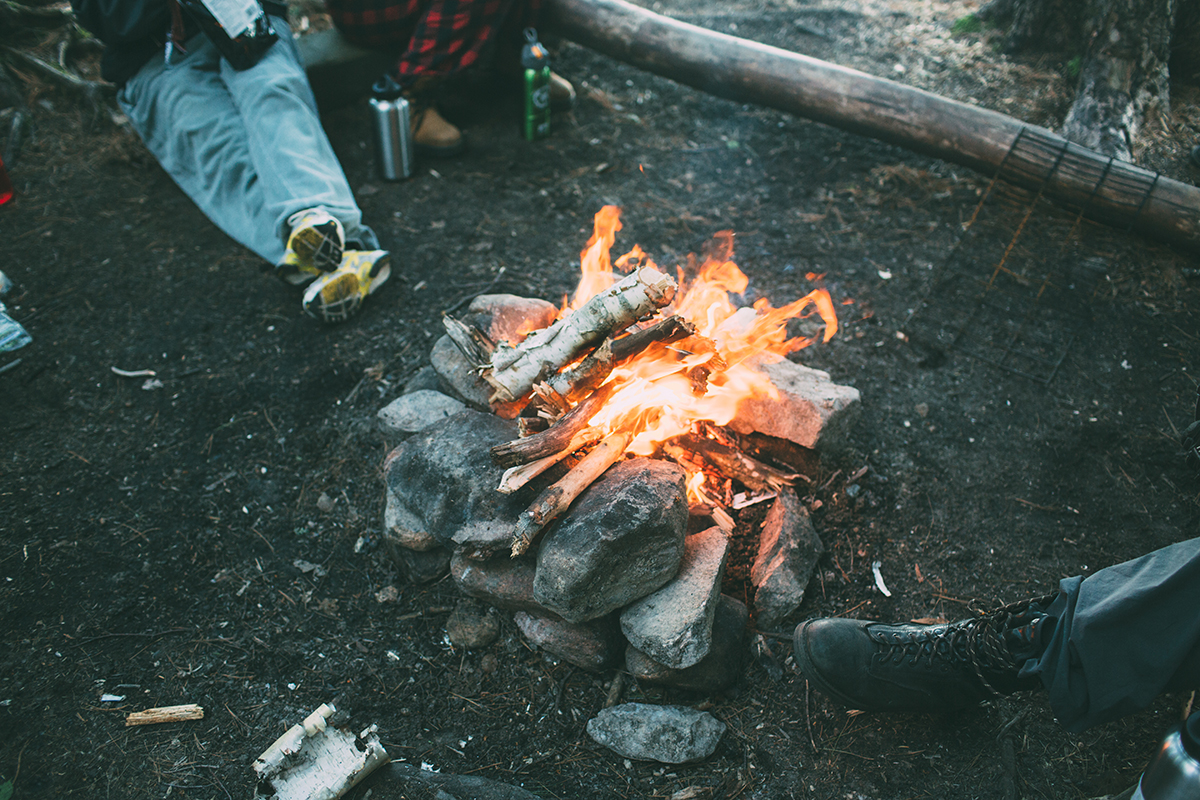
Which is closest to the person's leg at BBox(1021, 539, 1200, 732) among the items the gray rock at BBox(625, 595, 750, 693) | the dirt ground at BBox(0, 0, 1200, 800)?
the dirt ground at BBox(0, 0, 1200, 800)

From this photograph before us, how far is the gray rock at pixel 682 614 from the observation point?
7.06 ft

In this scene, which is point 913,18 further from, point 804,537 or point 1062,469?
point 804,537

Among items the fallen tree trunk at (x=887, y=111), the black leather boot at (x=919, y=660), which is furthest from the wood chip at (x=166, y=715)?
the fallen tree trunk at (x=887, y=111)

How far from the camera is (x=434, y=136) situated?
15.6ft

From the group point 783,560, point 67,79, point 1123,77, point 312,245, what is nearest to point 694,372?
point 783,560

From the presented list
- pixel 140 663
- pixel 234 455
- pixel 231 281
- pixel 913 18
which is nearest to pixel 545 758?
pixel 140 663

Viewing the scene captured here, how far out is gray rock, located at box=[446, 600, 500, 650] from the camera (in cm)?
242

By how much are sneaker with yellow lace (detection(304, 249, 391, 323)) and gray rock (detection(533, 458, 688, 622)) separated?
1.93 metres

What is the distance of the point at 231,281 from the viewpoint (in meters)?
3.83

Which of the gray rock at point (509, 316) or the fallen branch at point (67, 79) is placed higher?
the gray rock at point (509, 316)

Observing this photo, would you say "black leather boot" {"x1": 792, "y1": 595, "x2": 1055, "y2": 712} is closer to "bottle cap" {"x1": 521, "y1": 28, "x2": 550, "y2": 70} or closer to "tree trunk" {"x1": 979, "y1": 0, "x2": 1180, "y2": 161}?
"tree trunk" {"x1": 979, "y1": 0, "x2": 1180, "y2": 161}

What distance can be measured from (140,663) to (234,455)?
0.95 m

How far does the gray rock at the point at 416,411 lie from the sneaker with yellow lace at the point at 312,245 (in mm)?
1033

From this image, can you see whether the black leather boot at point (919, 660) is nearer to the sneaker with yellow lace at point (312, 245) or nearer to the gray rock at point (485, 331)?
the gray rock at point (485, 331)
